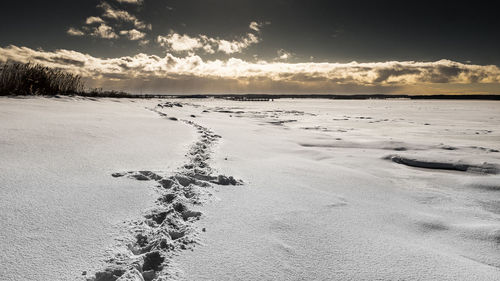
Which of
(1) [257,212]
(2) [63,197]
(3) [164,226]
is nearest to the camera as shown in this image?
(3) [164,226]

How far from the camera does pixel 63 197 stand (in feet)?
4.85

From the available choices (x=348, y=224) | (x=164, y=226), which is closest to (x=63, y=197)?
(x=164, y=226)

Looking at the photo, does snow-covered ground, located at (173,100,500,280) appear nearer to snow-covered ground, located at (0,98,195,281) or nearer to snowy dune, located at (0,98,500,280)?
snowy dune, located at (0,98,500,280)

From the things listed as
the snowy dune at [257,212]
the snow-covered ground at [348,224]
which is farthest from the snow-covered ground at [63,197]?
the snow-covered ground at [348,224]

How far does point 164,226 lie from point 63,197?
60 cm

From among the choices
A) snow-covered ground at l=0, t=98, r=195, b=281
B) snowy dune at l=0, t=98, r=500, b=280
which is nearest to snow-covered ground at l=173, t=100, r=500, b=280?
snowy dune at l=0, t=98, r=500, b=280

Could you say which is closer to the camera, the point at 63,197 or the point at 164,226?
the point at 164,226

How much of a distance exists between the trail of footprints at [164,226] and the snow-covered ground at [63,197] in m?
0.07

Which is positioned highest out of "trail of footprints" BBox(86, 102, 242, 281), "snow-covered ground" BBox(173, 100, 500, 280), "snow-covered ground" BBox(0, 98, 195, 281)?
"snow-covered ground" BBox(0, 98, 195, 281)

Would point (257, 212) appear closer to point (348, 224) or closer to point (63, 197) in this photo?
point (348, 224)

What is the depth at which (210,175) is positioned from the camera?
2.19 m

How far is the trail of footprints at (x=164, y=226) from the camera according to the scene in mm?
1006

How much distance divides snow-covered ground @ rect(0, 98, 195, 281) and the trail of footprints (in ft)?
0.24

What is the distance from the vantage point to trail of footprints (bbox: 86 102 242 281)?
1.01m
